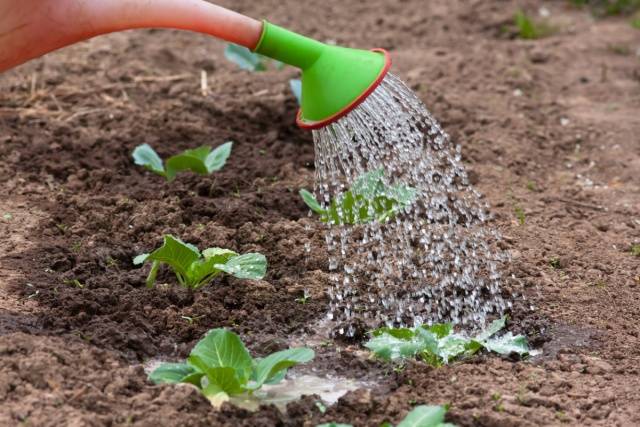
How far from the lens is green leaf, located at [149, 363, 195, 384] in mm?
2592

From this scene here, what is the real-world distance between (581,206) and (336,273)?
1.16 meters

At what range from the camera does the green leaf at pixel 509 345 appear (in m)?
2.91

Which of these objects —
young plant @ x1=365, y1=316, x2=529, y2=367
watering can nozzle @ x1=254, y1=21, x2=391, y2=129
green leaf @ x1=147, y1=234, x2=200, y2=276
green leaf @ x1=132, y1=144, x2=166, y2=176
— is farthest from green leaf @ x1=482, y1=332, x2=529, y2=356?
green leaf @ x1=132, y1=144, x2=166, y2=176

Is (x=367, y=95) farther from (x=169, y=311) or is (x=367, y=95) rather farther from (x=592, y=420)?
(x=592, y=420)

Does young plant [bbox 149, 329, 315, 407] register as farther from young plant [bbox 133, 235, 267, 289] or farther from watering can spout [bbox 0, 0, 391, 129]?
watering can spout [bbox 0, 0, 391, 129]

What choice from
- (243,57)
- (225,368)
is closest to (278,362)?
(225,368)

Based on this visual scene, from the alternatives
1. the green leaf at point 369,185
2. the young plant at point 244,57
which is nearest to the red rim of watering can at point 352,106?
the green leaf at point 369,185

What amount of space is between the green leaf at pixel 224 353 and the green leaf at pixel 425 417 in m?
0.44

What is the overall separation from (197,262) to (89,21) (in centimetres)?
77

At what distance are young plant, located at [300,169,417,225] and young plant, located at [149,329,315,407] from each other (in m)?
0.92

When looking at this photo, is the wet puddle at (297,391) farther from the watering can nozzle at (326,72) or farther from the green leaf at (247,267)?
the watering can nozzle at (326,72)

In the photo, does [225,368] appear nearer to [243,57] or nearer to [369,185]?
[369,185]

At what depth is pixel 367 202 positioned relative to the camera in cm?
359

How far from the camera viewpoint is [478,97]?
5.00 m
